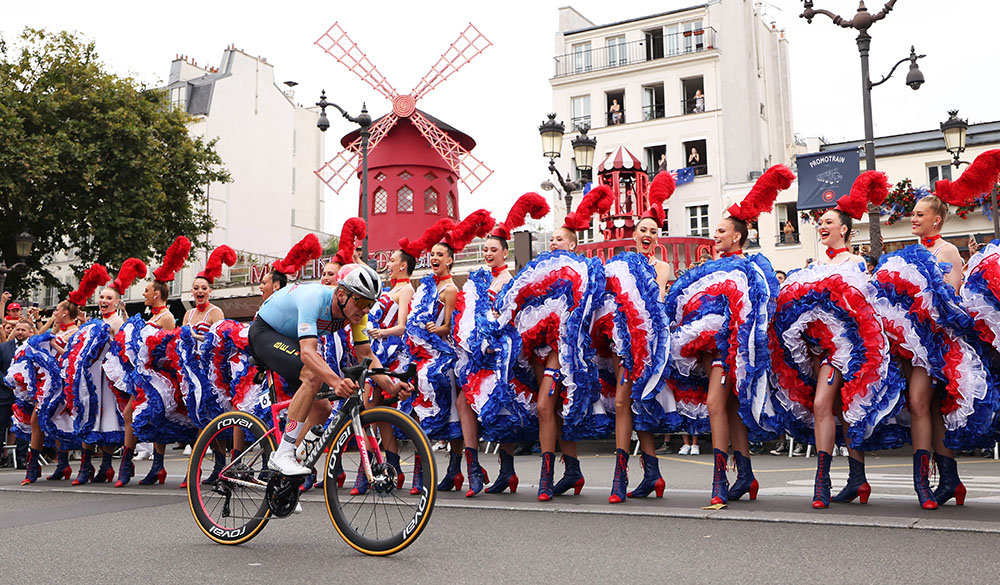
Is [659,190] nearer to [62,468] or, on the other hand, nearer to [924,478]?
[924,478]

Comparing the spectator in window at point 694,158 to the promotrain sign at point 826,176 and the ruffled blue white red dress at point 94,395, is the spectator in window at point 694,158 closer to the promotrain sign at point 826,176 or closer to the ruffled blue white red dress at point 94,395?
the promotrain sign at point 826,176

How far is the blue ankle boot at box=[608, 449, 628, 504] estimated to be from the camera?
24.3ft

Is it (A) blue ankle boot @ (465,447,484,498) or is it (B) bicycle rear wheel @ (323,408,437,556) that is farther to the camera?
(A) blue ankle boot @ (465,447,484,498)

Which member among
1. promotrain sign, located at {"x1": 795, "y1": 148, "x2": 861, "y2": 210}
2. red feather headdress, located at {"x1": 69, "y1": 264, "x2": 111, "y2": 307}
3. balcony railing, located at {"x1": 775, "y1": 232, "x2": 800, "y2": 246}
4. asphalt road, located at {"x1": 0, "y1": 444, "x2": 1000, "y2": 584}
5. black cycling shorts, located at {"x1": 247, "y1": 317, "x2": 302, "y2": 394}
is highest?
balcony railing, located at {"x1": 775, "y1": 232, "x2": 800, "y2": 246}

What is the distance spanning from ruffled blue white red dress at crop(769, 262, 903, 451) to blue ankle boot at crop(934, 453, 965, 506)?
0.30m

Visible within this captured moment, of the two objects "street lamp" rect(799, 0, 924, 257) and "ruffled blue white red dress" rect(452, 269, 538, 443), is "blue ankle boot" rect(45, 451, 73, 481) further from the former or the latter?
"street lamp" rect(799, 0, 924, 257)

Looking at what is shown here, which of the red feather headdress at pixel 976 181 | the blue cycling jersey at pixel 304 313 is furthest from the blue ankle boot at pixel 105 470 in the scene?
the red feather headdress at pixel 976 181

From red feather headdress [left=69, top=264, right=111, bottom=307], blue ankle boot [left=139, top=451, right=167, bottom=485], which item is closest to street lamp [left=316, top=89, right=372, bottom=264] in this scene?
red feather headdress [left=69, top=264, right=111, bottom=307]

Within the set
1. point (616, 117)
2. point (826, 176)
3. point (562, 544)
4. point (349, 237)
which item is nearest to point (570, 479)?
point (562, 544)

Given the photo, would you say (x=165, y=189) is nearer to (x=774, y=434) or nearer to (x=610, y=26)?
(x=610, y=26)

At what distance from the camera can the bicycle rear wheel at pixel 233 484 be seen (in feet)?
19.2

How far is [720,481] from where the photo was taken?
6.94 m

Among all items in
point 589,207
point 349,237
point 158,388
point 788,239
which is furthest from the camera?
point 788,239

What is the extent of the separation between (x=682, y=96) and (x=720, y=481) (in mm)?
37992
